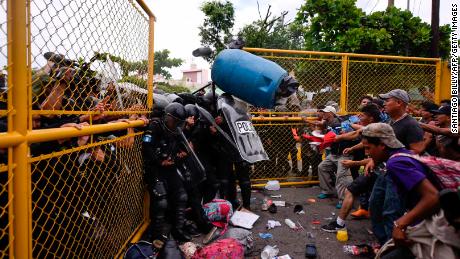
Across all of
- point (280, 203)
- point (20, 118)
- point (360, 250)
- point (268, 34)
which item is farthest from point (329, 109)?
point (268, 34)

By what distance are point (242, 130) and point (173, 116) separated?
122cm

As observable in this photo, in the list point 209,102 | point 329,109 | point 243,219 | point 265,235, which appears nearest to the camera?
point 265,235

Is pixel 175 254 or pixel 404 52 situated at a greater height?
pixel 404 52

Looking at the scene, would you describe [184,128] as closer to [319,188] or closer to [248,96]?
[248,96]

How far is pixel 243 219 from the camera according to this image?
186 inches

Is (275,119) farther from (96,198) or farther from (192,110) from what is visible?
(96,198)

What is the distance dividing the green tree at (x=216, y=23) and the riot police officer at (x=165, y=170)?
10.0 meters

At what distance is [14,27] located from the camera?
1484mm

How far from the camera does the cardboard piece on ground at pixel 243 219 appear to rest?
4.62 m

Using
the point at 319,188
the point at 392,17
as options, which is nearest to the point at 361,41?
the point at 392,17

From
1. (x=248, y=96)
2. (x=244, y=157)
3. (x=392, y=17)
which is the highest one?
(x=392, y=17)

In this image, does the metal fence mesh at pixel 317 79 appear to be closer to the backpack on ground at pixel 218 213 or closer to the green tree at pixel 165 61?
the backpack on ground at pixel 218 213

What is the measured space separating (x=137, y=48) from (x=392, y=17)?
866 centimetres

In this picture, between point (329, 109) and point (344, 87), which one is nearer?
point (329, 109)
